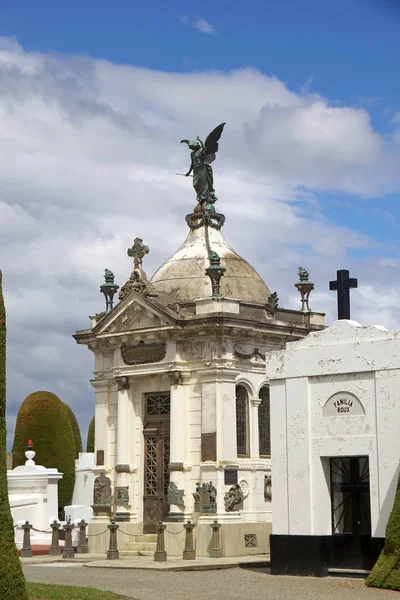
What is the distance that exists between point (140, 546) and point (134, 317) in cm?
581

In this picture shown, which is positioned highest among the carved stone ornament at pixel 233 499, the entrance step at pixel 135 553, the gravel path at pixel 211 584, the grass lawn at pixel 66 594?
the carved stone ornament at pixel 233 499

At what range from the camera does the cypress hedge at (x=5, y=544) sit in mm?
13453

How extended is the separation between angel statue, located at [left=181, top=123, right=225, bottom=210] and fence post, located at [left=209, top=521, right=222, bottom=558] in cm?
909

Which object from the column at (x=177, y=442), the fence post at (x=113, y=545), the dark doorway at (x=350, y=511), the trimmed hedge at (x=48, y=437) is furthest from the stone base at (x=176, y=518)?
the trimmed hedge at (x=48, y=437)

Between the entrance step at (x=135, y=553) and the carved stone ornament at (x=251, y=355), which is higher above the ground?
the carved stone ornament at (x=251, y=355)

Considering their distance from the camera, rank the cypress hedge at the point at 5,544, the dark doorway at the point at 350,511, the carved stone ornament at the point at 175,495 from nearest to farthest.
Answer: the cypress hedge at the point at 5,544 < the dark doorway at the point at 350,511 < the carved stone ornament at the point at 175,495

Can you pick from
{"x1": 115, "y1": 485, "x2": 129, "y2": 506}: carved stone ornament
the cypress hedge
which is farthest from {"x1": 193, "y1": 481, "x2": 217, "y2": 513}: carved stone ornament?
the cypress hedge

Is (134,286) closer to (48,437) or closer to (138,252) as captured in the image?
(138,252)

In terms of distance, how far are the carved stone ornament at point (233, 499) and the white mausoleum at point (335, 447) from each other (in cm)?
560

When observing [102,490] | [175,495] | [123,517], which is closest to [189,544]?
[175,495]

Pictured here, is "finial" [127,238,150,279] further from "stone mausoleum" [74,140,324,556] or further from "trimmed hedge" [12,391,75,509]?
"trimmed hedge" [12,391,75,509]

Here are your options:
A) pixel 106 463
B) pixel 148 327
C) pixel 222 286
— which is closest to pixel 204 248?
pixel 222 286

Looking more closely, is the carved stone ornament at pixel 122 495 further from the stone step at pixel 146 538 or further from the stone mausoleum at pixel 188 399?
the stone step at pixel 146 538

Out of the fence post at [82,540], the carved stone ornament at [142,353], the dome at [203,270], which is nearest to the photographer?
the carved stone ornament at [142,353]
